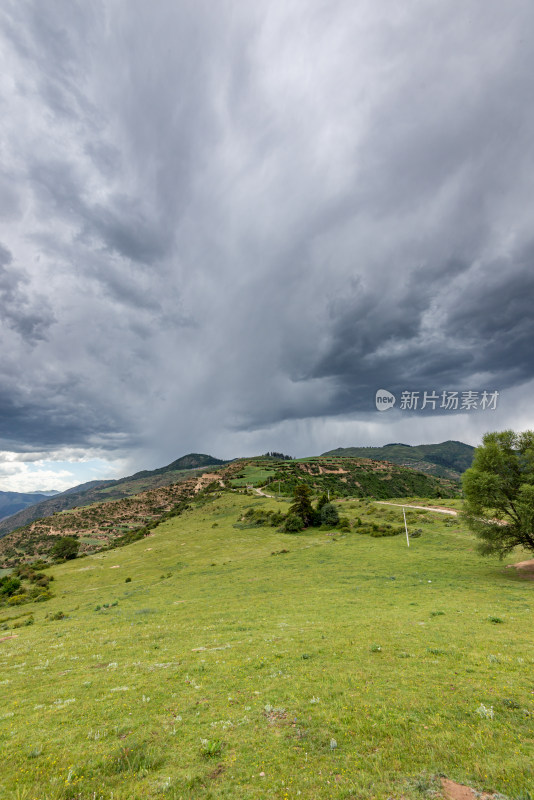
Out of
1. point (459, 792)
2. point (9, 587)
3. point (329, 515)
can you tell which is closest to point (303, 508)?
point (329, 515)

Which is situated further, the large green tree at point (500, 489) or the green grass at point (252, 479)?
the green grass at point (252, 479)

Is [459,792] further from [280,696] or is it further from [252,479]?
[252,479]

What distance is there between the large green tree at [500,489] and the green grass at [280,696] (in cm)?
422

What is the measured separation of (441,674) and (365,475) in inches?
7622

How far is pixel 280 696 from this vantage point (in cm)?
1234

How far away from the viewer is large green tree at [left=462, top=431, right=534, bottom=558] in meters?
35.1

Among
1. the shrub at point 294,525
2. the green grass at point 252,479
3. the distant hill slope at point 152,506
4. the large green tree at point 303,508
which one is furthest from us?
the green grass at point 252,479

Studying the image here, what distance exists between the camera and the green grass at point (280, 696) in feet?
25.9

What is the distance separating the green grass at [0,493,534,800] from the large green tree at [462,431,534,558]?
13.9 feet

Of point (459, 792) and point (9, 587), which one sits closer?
point (459, 792)

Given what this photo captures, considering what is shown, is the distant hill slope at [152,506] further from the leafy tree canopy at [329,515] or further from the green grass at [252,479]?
the leafy tree canopy at [329,515]

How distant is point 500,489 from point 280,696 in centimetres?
3499

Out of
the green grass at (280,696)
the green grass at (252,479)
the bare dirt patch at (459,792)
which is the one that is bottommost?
the green grass at (280,696)

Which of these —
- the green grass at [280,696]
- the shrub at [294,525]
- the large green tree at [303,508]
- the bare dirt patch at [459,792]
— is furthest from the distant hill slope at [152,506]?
the bare dirt patch at [459,792]
